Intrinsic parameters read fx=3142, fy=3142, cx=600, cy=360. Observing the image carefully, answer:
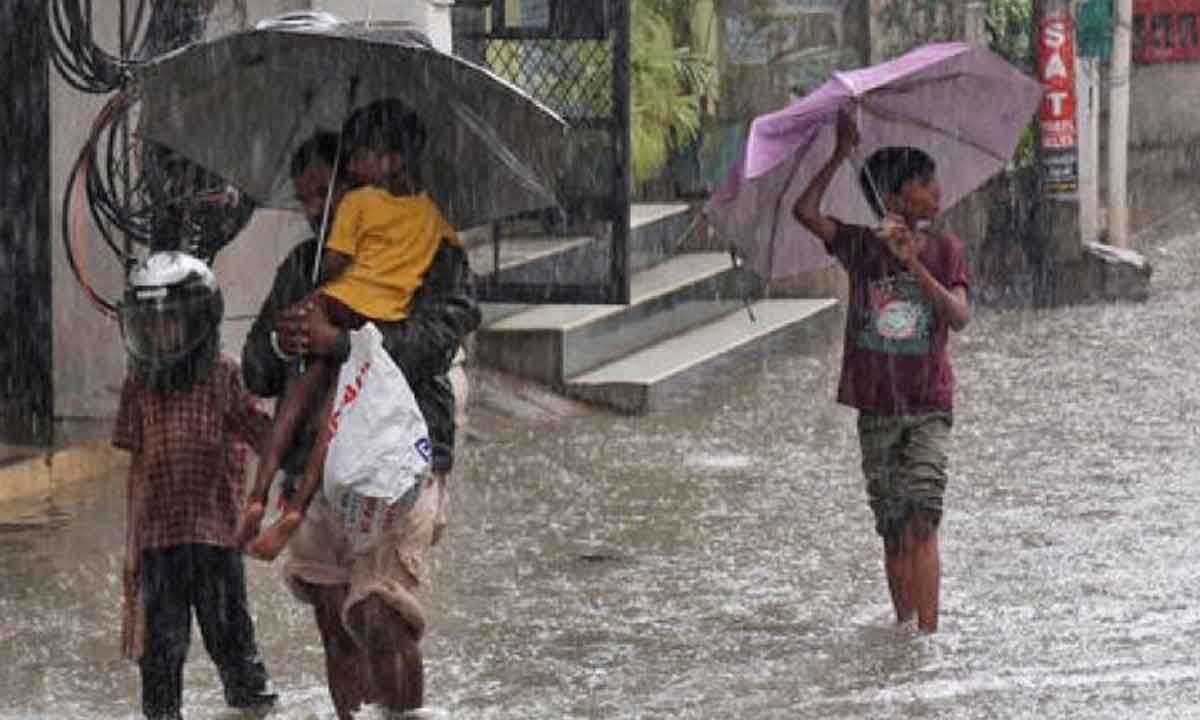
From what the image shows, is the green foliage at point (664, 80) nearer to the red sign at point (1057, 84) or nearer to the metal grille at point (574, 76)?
the metal grille at point (574, 76)

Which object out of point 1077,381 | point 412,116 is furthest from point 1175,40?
point 412,116

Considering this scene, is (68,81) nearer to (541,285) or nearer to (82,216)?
(82,216)

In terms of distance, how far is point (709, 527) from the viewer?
456 inches

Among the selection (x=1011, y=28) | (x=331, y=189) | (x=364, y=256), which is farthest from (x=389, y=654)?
(x=1011, y=28)

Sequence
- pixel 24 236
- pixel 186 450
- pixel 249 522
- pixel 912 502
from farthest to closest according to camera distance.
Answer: pixel 24 236 < pixel 912 502 < pixel 186 450 < pixel 249 522

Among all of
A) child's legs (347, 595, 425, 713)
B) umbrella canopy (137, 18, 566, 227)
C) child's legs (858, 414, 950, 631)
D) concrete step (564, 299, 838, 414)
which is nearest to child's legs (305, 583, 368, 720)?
child's legs (347, 595, 425, 713)

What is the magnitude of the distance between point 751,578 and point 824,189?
5.13ft

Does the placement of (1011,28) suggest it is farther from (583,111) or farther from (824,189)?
(824,189)

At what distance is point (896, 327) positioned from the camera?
9570mm

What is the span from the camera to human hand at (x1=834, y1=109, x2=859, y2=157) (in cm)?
962

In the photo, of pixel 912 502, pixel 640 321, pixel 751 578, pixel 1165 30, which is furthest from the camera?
pixel 1165 30

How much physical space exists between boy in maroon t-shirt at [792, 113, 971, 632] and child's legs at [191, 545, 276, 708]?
2184mm

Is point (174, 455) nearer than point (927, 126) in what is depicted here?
Yes

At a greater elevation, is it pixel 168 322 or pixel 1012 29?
pixel 1012 29
